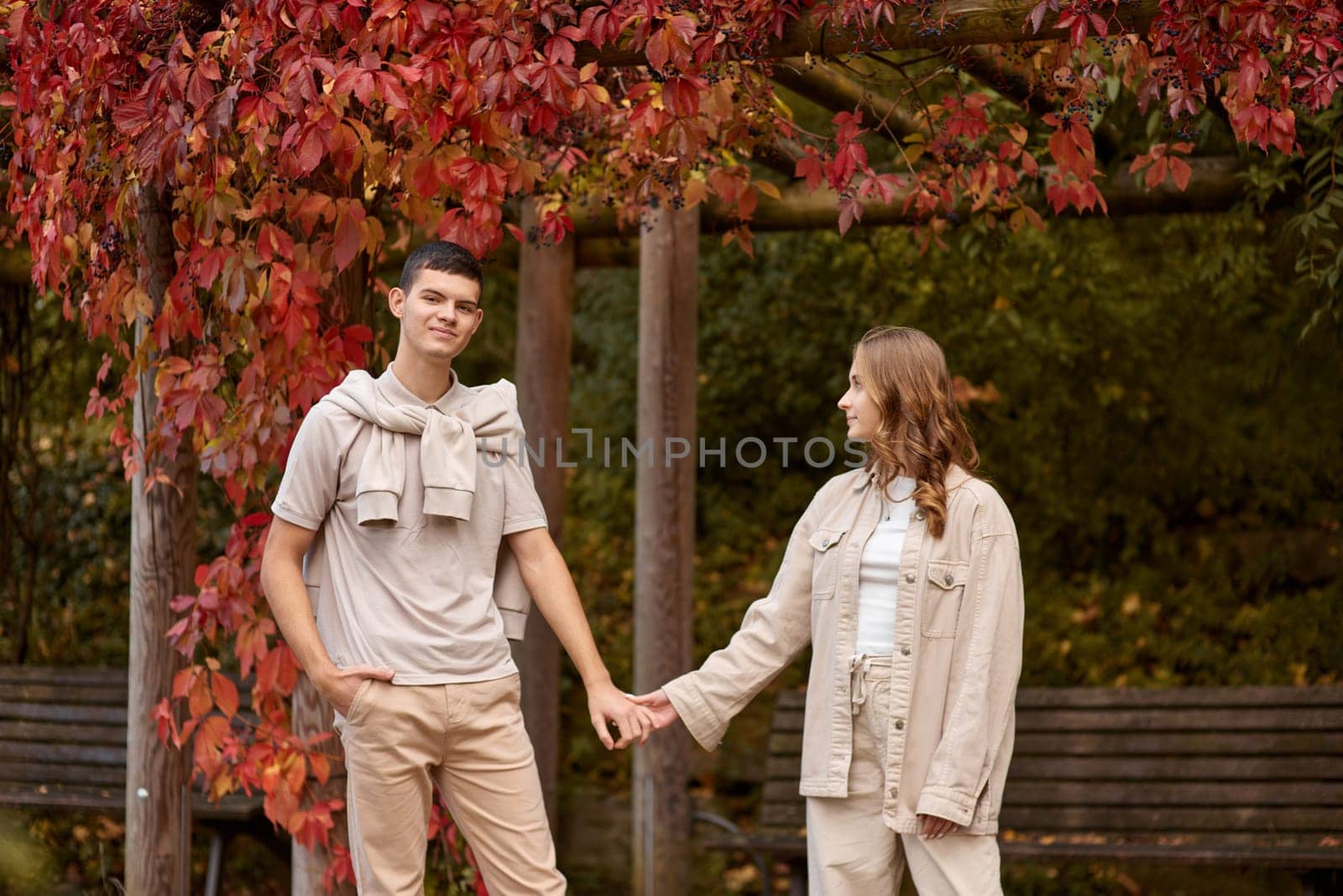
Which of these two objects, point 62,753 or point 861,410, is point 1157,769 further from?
point 62,753

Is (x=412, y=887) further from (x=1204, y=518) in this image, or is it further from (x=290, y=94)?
(x=1204, y=518)

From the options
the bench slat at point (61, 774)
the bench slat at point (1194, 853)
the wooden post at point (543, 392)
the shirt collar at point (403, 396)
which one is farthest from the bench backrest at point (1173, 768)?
the shirt collar at point (403, 396)

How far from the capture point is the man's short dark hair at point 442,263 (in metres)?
3.27

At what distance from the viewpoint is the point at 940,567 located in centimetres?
318

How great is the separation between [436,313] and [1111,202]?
11.2 ft

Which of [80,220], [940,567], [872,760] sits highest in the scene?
[80,220]

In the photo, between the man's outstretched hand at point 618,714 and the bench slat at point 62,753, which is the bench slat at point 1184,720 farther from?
the bench slat at point 62,753

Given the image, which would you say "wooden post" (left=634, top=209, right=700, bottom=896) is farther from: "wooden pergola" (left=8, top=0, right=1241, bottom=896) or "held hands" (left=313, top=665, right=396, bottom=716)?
"held hands" (left=313, top=665, right=396, bottom=716)

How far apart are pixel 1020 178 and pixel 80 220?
127 inches

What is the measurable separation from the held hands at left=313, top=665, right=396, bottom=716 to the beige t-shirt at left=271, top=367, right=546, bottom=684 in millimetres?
30

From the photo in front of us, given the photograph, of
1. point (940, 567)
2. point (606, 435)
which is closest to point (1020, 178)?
point (940, 567)

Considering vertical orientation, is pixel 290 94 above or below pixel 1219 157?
below

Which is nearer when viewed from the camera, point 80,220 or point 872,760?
point 872,760

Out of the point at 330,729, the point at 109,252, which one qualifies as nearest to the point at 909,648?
the point at 330,729
